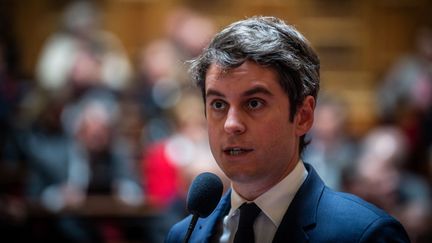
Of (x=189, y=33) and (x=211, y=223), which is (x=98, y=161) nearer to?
(x=189, y=33)

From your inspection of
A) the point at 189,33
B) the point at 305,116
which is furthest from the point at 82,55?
the point at 305,116

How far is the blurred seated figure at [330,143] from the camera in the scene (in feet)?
18.5

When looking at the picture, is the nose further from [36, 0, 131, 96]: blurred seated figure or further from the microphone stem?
[36, 0, 131, 96]: blurred seated figure

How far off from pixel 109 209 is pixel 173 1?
11.4 feet

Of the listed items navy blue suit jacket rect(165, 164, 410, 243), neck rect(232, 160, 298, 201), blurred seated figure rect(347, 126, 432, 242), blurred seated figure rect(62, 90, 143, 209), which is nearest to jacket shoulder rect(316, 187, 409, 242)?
navy blue suit jacket rect(165, 164, 410, 243)

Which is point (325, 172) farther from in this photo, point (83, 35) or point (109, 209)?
point (83, 35)

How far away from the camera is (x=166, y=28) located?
26.5ft

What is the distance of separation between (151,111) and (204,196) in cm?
477

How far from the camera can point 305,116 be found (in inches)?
86.3

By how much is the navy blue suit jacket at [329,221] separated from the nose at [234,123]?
0.25m

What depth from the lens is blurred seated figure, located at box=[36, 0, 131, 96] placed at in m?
6.73

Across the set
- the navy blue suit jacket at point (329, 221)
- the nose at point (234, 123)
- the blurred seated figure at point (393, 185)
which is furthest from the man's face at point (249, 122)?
the blurred seated figure at point (393, 185)

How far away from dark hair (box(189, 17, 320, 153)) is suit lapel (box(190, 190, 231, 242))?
0.33 m

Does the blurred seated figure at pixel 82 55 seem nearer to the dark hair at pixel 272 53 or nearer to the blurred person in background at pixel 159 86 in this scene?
the blurred person in background at pixel 159 86
